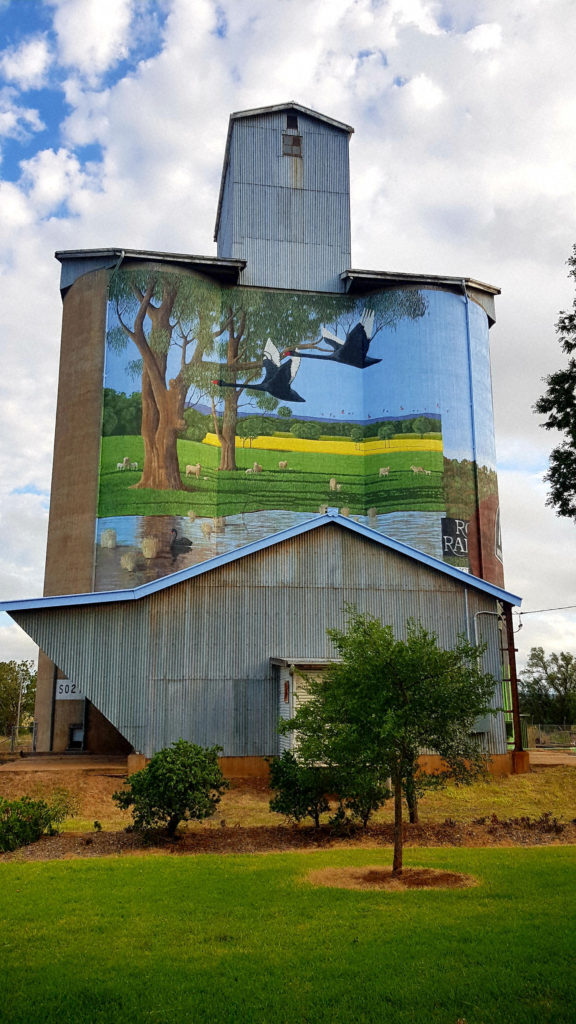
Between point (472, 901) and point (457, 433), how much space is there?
133ft

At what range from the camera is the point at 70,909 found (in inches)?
472

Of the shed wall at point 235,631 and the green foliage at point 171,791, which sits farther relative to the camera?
the shed wall at point 235,631

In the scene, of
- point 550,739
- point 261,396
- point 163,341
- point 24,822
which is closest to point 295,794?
point 24,822

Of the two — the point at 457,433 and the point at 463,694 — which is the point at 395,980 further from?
the point at 457,433

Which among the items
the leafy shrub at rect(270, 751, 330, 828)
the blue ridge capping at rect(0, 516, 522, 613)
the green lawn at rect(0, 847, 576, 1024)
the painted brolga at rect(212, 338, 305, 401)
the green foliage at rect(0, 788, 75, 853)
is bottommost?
the green lawn at rect(0, 847, 576, 1024)

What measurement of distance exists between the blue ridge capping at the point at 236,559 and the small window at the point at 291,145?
3448 centimetres

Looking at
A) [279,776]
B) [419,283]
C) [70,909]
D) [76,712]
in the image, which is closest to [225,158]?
[419,283]

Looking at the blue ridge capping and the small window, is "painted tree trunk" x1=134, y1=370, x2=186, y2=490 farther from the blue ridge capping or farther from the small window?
the blue ridge capping

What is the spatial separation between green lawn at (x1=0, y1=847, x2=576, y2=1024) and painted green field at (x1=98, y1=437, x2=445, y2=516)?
33748 millimetres

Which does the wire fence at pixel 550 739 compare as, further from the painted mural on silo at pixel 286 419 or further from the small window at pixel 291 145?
the small window at pixel 291 145

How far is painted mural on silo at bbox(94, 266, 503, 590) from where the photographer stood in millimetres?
47156

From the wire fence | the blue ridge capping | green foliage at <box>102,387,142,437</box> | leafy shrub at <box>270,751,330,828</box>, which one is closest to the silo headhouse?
green foliage at <box>102,387,142,437</box>

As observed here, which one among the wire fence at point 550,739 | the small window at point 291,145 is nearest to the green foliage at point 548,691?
the wire fence at point 550,739

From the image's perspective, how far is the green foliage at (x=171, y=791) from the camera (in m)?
17.6
